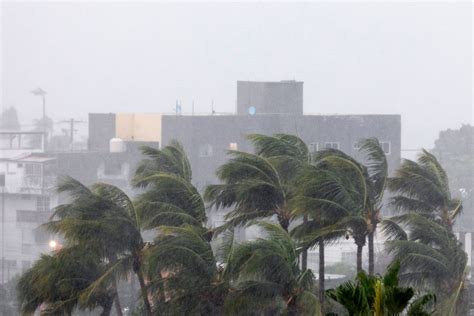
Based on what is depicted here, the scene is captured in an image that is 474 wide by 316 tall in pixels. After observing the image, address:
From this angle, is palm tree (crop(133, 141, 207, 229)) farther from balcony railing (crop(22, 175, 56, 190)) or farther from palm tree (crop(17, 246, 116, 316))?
balcony railing (crop(22, 175, 56, 190))

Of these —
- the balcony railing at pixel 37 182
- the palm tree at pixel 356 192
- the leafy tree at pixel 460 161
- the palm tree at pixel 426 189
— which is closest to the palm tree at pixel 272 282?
the palm tree at pixel 356 192

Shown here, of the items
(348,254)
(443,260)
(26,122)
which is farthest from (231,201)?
(26,122)

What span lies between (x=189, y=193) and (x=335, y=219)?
3.03ft

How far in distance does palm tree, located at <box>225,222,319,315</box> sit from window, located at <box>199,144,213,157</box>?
1176 centimetres

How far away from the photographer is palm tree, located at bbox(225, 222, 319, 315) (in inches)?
241

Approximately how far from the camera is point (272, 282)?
6168mm

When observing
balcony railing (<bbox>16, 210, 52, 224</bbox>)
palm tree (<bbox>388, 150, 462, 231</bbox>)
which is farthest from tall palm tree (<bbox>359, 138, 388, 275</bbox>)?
balcony railing (<bbox>16, 210, 52, 224</bbox>)

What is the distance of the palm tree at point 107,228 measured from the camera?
6.78 meters

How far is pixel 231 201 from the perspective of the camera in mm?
7438

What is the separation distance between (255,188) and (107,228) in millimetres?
939

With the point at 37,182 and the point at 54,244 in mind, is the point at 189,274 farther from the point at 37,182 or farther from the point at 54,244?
the point at 37,182

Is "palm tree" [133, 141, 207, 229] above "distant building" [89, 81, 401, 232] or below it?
below

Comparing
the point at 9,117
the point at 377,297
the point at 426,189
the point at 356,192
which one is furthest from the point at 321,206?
the point at 9,117

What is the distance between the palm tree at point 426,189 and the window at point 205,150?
10098 millimetres
